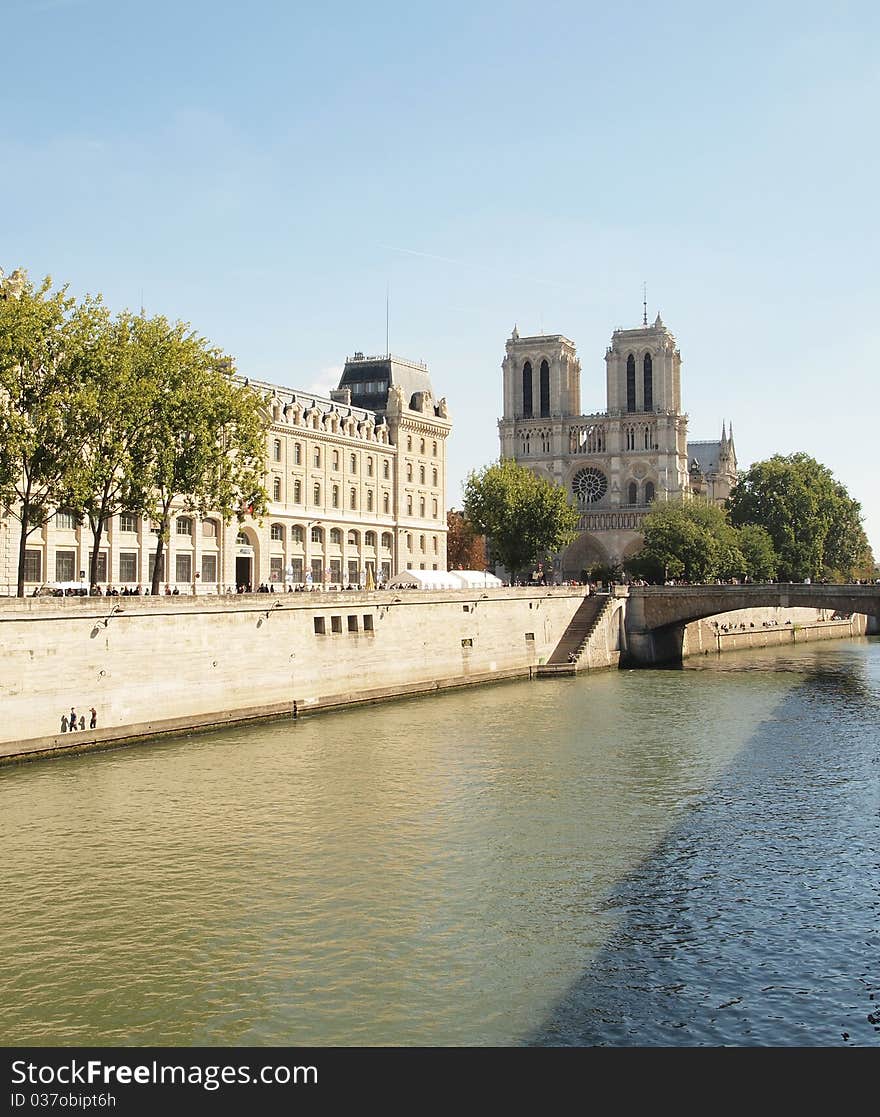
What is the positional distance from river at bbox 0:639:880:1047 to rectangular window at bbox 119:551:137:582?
82.6 ft

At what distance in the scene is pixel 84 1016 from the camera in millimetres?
20719

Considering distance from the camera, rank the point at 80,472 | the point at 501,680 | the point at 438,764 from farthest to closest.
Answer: the point at 501,680
the point at 80,472
the point at 438,764

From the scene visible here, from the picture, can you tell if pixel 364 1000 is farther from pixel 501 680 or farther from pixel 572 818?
pixel 501 680

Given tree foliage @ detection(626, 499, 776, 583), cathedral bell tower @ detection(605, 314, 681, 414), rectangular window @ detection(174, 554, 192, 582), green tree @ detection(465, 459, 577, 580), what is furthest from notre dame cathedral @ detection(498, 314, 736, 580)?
rectangular window @ detection(174, 554, 192, 582)

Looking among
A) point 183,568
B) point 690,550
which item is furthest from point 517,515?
point 183,568

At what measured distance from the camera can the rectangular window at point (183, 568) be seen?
246 feet

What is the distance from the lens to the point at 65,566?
66812 millimetres

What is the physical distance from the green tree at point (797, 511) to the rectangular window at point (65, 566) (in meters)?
84.3

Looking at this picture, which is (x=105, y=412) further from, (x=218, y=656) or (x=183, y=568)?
(x=183, y=568)

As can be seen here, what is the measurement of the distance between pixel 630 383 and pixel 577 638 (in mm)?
86591

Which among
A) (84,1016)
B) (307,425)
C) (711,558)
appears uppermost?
(307,425)

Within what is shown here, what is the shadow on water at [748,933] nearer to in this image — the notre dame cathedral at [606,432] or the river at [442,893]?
the river at [442,893]

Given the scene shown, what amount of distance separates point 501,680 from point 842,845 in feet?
141
